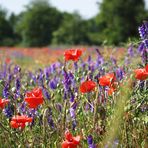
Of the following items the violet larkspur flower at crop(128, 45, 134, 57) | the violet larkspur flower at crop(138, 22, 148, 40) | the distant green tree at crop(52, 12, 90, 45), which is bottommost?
the distant green tree at crop(52, 12, 90, 45)

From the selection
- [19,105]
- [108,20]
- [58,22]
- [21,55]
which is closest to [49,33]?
[58,22]

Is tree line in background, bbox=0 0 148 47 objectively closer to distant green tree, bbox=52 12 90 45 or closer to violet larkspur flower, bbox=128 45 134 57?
distant green tree, bbox=52 12 90 45

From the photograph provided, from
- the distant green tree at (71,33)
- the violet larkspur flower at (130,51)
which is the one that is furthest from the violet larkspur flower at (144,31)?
the distant green tree at (71,33)

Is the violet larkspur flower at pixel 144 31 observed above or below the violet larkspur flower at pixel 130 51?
above

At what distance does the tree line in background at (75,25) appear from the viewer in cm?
2845

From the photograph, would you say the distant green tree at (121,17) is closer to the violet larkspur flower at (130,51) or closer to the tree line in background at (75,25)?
the tree line in background at (75,25)

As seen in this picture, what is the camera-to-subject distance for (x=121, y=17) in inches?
1130

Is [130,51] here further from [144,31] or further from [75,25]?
[75,25]

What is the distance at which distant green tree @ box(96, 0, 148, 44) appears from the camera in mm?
28062

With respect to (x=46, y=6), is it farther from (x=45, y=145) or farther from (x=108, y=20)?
(x=45, y=145)

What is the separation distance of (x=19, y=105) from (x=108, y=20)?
26.6 metres

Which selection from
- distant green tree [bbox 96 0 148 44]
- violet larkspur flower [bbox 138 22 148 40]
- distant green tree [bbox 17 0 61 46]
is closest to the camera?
violet larkspur flower [bbox 138 22 148 40]

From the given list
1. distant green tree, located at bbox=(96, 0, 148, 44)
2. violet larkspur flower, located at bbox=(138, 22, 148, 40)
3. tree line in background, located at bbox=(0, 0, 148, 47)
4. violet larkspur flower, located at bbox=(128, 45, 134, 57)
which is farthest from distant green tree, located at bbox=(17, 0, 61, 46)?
violet larkspur flower, located at bbox=(138, 22, 148, 40)

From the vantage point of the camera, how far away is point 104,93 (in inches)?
106
